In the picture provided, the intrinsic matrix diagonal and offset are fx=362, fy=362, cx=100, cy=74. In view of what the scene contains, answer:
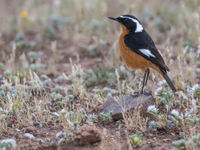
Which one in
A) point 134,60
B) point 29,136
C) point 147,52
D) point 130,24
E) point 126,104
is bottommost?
point 29,136

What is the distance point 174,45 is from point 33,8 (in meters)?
5.53

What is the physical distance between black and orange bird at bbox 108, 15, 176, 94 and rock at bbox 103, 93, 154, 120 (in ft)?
1.47

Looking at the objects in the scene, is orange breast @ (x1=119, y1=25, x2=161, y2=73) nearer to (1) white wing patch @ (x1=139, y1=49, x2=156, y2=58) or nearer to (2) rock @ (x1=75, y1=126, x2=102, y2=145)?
(1) white wing patch @ (x1=139, y1=49, x2=156, y2=58)

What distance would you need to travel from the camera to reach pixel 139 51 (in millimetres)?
6629

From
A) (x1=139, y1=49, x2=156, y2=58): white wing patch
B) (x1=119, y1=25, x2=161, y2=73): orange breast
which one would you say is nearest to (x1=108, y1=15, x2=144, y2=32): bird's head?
(x1=119, y1=25, x2=161, y2=73): orange breast

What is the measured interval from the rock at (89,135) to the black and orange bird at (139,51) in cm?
187

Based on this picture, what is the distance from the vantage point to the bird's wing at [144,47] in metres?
6.51

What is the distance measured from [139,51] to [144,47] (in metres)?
0.14

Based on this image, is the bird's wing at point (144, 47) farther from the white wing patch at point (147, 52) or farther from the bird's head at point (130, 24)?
the bird's head at point (130, 24)

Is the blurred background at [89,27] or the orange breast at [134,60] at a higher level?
the blurred background at [89,27]

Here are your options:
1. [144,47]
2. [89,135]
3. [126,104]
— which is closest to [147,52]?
[144,47]

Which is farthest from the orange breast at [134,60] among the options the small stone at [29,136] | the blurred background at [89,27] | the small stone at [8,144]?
the small stone at [8,144]

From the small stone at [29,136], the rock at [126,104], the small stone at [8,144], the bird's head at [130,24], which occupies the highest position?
the bird's head at [130,24]

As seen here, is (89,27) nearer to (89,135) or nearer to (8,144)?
(89,135)
